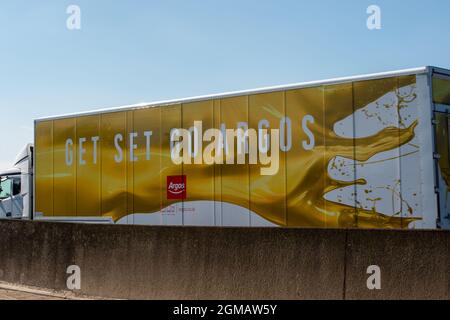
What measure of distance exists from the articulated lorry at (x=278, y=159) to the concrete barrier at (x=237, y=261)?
13.1 feet

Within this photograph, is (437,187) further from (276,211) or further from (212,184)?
(212,184)

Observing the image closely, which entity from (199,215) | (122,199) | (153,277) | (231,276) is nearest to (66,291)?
(153,277)

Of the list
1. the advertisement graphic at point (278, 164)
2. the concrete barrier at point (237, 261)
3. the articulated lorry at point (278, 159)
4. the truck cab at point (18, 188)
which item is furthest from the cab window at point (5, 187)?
the concrete barrier at point (237, 261)

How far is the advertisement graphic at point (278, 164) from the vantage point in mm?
11234

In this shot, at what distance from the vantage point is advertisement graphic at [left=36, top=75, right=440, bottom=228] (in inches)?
442

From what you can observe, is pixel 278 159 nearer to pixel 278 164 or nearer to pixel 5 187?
pixel 278 164

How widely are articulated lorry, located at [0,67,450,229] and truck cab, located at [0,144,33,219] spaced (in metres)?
2.27

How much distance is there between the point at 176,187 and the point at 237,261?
6.16 m

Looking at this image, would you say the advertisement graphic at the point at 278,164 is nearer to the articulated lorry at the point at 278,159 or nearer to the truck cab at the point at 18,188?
the articulated lorry at the point at 278,159

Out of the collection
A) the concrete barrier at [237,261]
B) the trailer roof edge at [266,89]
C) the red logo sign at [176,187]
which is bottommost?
the concrete barrier at [237,261]

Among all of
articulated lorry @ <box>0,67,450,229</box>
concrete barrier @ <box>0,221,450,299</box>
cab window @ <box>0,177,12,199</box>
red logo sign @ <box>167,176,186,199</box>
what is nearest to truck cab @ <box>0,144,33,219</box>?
cab window @ <box>0,177,12,199</box>

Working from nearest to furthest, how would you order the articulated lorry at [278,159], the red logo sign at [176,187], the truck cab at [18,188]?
1. the articulated lorry at [278,159]
2. the red logo sign at [176,187]
3. the truck cab at [18,188]

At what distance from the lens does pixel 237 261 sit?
807cm

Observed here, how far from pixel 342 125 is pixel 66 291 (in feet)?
19.1
